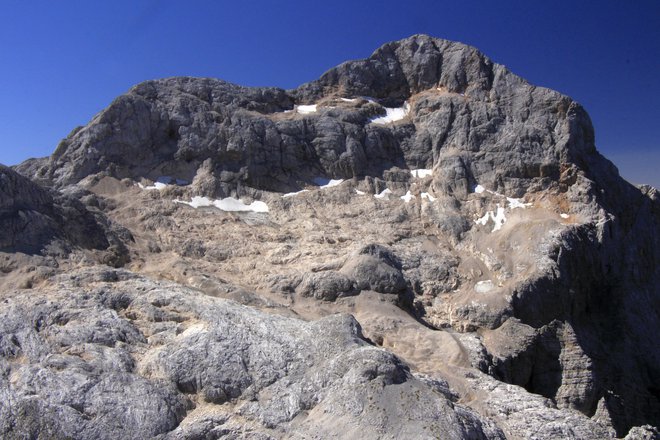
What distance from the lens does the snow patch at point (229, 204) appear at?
117 feet

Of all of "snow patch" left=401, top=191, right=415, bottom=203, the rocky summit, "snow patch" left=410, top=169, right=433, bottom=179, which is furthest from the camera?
"snow patch" left=410, top=169, right=433, bottom=179

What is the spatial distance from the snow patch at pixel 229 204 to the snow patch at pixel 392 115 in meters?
11.7

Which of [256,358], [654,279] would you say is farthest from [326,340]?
[654,279]

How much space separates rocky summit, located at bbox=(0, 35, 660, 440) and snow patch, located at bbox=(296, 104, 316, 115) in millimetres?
423

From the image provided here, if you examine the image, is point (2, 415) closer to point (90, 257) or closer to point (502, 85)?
point (90, 257)

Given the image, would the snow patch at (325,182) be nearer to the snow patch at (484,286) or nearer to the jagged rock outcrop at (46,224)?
the snow patch at (484,286)

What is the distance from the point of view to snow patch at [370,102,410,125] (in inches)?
1725

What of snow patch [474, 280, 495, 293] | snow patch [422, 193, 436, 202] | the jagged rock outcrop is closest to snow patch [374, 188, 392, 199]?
snow patch [422, 193, 436, 202]

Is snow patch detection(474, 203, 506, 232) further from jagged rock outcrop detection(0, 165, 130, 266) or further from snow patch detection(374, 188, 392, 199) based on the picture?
jagged rock outcrop detection(0, 165, 130, 266)

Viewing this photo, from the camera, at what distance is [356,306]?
1042 inches

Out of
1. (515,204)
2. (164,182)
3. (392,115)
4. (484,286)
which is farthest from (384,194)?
(164,182)

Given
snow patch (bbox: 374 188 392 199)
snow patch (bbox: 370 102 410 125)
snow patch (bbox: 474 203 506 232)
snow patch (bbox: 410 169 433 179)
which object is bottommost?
snow patch (bbox: 474 203 506 232)

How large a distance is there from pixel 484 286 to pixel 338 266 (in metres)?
7.88

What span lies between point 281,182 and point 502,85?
55.7 ft
